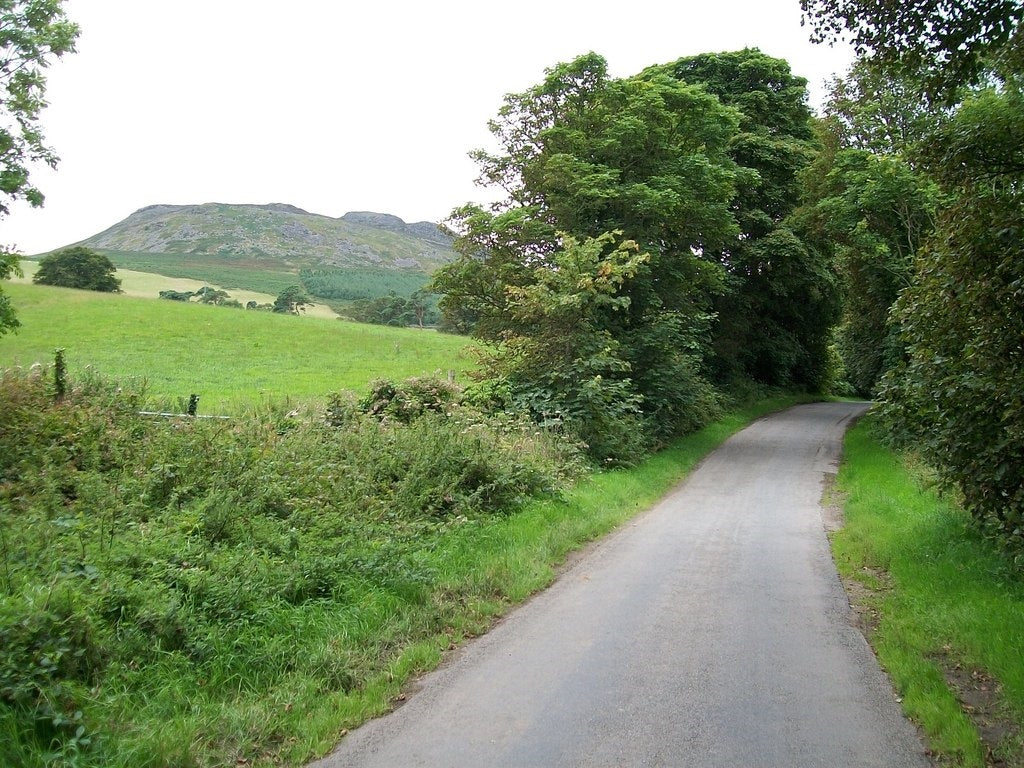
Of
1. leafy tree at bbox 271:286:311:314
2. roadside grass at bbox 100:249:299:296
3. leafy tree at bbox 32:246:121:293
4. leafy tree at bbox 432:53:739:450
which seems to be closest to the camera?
leafy tree at bbox 432:53:739:450

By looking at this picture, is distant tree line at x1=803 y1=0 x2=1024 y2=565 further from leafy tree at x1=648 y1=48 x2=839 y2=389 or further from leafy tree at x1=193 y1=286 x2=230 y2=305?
leafy tree at x1=193 y1=286 x2=230 y2=305

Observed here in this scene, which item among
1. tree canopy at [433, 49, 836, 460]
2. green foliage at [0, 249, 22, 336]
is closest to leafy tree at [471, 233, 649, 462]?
tree canopy at [433, 49, 836, 460]

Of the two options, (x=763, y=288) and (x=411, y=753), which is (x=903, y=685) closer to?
(x=411, y=753)

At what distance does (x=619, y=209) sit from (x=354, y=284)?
449 feet

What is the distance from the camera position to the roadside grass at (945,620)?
4.48 metres

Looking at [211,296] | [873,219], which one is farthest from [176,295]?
[873,219]

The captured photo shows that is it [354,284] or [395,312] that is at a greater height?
[354,284]

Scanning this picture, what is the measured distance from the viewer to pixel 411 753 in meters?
4.17

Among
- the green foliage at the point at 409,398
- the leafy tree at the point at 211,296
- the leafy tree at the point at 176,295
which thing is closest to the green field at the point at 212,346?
the green foliage at the point at 409,398

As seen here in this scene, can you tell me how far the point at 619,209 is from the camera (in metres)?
21.0

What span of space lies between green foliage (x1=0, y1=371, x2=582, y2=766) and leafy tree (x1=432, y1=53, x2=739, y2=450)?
380 inches

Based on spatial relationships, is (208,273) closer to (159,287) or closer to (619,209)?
(159,287)

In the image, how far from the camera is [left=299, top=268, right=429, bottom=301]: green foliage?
448ft

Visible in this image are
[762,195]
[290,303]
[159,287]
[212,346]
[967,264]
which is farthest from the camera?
[290,303]
